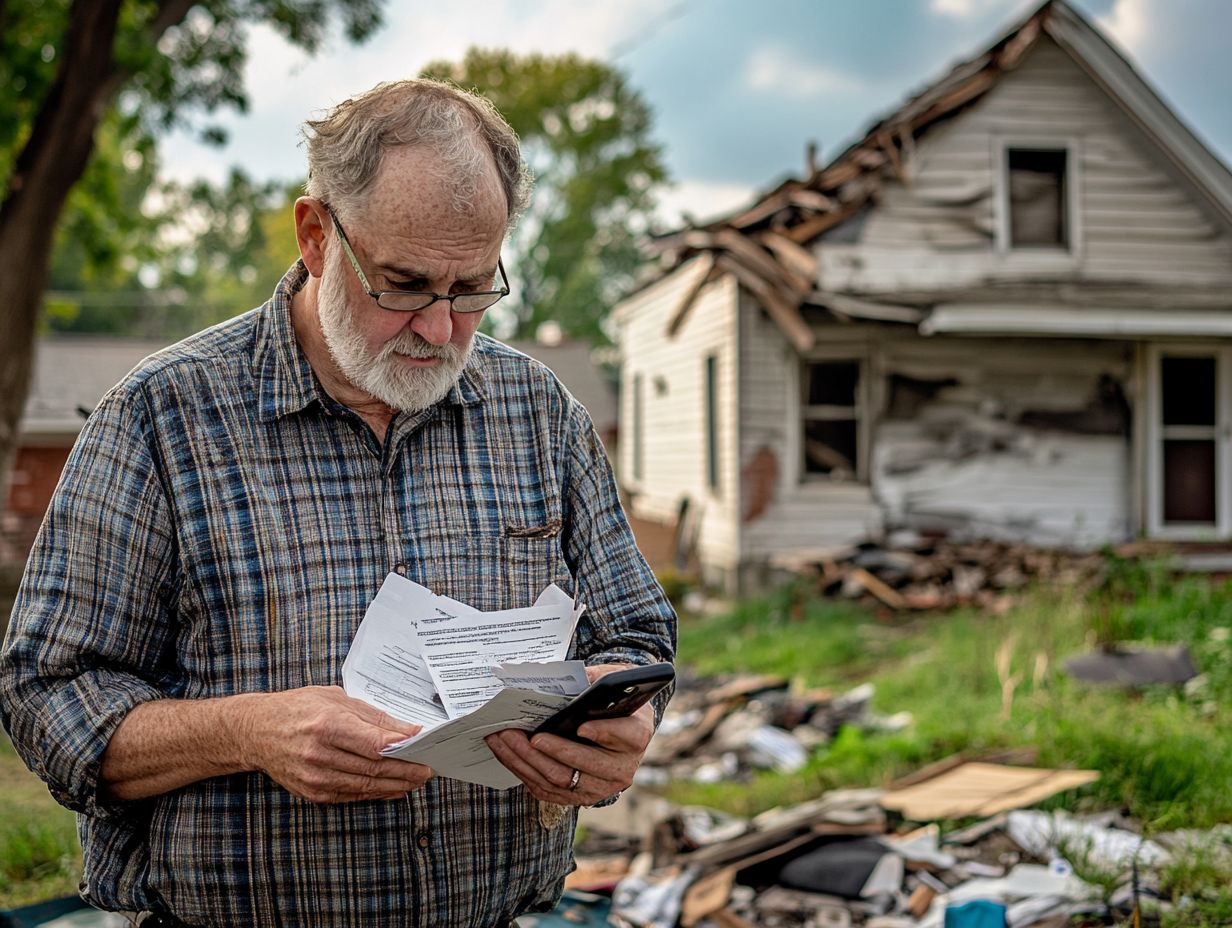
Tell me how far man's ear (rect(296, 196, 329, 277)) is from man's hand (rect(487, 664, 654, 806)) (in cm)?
98

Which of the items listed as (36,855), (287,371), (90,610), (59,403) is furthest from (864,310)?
(59,403)

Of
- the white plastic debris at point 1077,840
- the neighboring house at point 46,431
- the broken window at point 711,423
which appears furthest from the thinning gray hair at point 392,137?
the neighboring house at point 46,431

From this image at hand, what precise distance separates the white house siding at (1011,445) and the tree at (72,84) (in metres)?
7.44

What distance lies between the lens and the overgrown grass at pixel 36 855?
5.07 m

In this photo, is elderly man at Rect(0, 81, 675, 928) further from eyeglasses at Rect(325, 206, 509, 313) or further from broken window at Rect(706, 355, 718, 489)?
broken window at Rect(706, 355, 718, 489)

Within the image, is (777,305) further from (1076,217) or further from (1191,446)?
(1191,446)

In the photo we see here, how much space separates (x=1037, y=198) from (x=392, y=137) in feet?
44.5

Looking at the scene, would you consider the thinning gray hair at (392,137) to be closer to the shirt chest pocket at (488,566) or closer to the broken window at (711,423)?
the shirt chest pocket at (488,566)

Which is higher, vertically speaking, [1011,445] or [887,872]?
[1011,445]

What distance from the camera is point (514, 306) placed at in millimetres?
41656

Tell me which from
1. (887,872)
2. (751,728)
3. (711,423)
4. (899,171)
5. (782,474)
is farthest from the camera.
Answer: (711,423)

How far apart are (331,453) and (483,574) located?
0.38m

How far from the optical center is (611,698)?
2.15 metres

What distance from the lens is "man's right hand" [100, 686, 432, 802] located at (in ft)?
6.72
